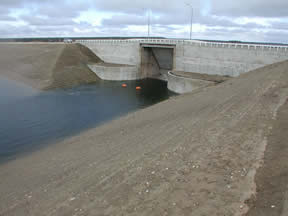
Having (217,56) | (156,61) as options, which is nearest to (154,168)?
(217,56)

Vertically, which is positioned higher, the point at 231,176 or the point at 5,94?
the point at 231,176

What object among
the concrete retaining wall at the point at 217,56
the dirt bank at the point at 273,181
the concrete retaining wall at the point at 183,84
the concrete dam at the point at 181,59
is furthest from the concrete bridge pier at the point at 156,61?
the dirt bank at the point at 273,181

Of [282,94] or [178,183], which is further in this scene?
[282,94]

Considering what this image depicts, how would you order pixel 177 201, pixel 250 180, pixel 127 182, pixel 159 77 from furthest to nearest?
1. pixel 159 77
2. pixel 127 182
3. pixel 250 180
4. pixel 177 201

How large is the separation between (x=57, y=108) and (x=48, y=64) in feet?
97.1

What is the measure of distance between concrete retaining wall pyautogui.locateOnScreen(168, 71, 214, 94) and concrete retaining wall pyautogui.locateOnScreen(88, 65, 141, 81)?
13.2 m

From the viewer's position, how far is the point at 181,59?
5128 cm

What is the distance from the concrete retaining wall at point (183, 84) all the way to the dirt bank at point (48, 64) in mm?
20289

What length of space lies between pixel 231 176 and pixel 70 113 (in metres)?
26.1

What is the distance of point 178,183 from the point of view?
32.1 ft

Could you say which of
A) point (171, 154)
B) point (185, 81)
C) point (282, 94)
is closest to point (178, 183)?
point (171, 154)

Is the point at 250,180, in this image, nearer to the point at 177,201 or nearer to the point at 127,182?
the point at 177,201

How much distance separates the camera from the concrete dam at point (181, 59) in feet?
134

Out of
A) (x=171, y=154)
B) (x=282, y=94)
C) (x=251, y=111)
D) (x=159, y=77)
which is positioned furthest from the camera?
(x=159, y=77)
